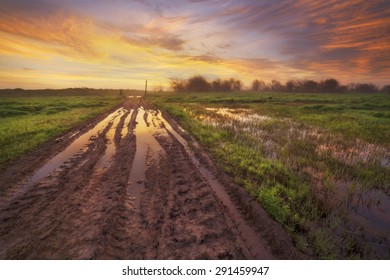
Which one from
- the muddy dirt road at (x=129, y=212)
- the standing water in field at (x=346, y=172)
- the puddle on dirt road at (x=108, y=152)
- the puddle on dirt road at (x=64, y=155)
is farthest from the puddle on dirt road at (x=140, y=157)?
the standing water in field at (x=346, y=172)

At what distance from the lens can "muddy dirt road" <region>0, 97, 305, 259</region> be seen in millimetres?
3742

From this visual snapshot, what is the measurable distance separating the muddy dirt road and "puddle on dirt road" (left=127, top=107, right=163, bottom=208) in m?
0.03

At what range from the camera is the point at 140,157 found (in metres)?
8.45

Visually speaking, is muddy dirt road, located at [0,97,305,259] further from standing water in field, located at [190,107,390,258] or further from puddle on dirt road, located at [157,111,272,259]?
standing water in field, located at [190,107,390,258]

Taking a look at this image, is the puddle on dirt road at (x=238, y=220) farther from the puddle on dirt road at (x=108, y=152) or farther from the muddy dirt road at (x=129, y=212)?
the puddle on dirt road at (x=108, y=152)

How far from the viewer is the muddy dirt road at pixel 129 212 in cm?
374

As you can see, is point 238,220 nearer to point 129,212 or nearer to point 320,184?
point 129,212

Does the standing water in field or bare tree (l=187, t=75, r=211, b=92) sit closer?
the standing water in field

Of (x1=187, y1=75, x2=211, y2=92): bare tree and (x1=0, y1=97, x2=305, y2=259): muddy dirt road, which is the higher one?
(x1=187, y1=75, x2=211, y2=92): bare tree

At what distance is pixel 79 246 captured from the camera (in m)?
3.73

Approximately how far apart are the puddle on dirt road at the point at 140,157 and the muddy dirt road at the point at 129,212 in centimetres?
3

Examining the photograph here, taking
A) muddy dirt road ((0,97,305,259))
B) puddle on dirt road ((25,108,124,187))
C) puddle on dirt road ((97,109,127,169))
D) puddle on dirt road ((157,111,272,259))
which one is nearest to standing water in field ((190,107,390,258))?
puddle on dirt road ((157,111,272,259))
